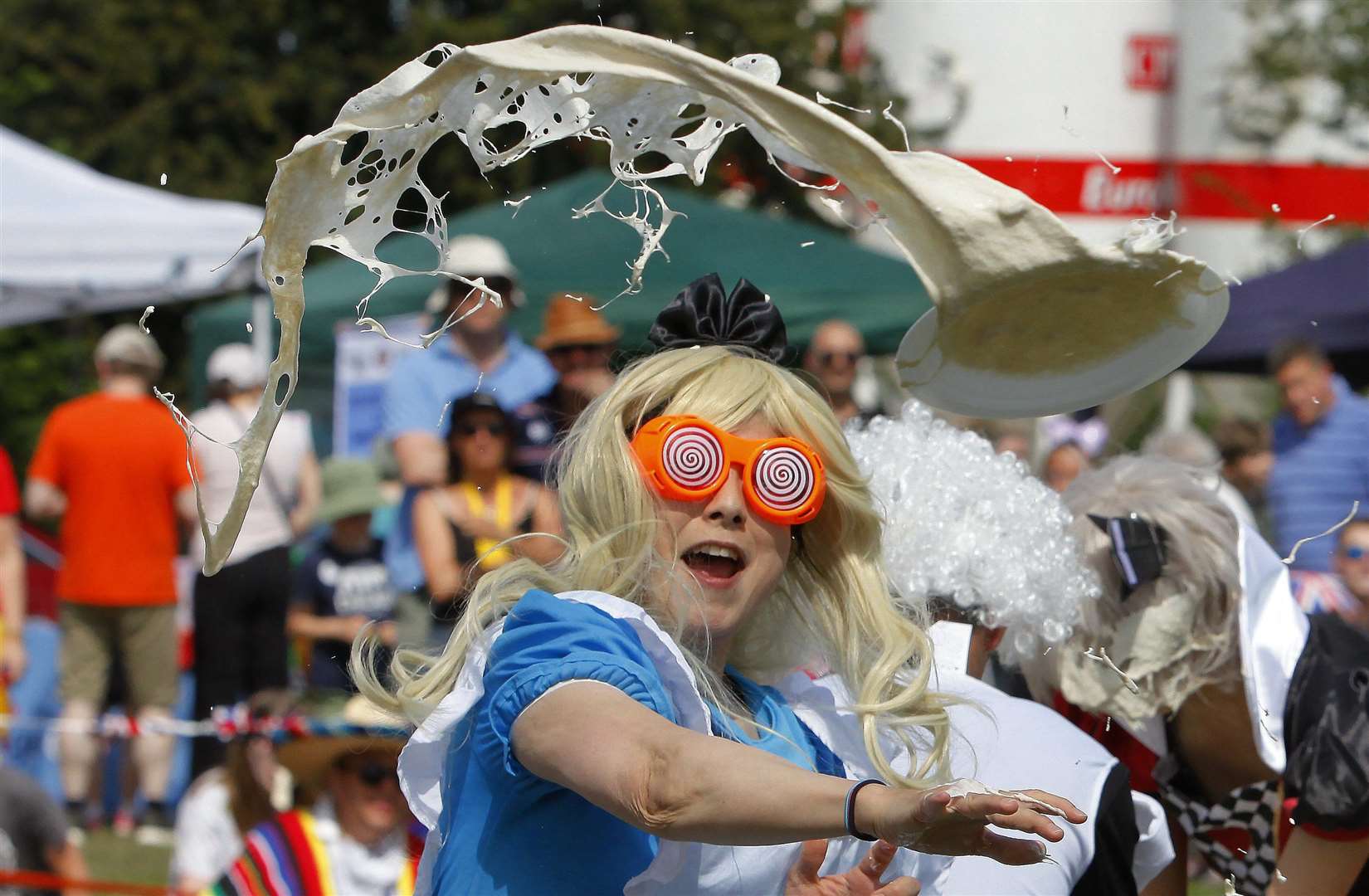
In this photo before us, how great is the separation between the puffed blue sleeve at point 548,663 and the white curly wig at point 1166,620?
122cm

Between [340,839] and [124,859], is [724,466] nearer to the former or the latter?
[340,839]

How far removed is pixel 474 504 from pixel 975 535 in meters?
3.19

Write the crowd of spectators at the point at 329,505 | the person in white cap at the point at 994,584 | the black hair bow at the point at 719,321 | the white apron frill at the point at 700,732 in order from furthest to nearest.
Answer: the crowd of spectators at the point at 329,505
the person in white cap at the point at 994,584
the black hair bow at the point at 719,321
the white apron frill at the point at 700,732

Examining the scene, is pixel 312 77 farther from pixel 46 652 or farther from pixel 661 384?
pixel 661 384

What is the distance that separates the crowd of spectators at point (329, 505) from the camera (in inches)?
224

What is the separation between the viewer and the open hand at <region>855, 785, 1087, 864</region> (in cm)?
144

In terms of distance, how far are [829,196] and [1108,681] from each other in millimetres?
1218

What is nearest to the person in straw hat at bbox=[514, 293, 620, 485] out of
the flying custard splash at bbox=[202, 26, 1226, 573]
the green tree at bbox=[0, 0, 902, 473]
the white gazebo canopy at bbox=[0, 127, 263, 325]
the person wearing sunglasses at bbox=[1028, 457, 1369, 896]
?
the white gazebo canopy at bbox=[0, 127, 263, 325]

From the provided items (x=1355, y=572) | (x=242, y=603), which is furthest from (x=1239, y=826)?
(x=242, y=603)

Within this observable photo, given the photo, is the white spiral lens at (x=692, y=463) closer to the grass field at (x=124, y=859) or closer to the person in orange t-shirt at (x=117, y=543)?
the grass field at (x=124, y=859)

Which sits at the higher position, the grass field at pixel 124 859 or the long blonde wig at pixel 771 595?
the long blonde wig at pixel 771 595

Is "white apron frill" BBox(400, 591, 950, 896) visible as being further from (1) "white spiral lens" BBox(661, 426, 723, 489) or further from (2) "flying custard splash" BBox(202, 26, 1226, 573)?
(2) "flying custard splash" BBox(202, 26, 1226, 573)

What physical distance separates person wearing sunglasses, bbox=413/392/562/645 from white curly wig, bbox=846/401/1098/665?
9.72 feet

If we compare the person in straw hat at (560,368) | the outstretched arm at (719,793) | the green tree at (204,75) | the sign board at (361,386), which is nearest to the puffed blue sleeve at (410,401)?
the person in straw hat at (560,368)
